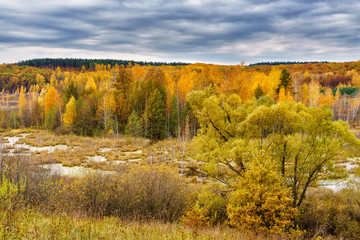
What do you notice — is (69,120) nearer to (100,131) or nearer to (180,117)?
(100,131)

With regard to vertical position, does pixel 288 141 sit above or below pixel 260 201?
above

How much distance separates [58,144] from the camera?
125 feet

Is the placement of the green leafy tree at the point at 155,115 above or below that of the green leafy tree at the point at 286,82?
below

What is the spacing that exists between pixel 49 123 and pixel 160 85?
2282cm

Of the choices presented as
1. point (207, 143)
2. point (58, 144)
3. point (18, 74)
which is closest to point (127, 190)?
point (207, 143)

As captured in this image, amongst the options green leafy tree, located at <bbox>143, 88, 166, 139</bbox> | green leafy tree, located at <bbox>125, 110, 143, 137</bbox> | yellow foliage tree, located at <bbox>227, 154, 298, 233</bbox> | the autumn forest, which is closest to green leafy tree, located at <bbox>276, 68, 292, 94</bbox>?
green leafy tree, located at <bbox>143, 88, 166, 139</bbox>

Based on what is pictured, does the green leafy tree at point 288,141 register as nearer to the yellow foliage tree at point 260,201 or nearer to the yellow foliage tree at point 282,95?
the yellow foliage tree at point 260,201

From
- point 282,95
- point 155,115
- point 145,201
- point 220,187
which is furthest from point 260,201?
point 282,95

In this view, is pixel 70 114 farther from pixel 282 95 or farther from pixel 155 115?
pixel 282 95

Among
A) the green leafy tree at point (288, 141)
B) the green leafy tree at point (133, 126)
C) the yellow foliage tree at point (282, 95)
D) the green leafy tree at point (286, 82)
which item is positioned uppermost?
the green leafy tree at point (286, 82)

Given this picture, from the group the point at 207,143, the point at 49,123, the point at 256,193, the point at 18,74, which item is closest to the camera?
the point at 256,193

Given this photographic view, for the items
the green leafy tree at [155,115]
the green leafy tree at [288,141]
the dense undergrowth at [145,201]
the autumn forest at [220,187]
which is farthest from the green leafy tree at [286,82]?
the green leafy tree at [288,141]

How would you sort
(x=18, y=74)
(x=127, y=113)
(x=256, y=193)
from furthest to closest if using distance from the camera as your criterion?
1. (x=18, y=74)
2. (x=127, y=113)
3. (x=256, y=193)

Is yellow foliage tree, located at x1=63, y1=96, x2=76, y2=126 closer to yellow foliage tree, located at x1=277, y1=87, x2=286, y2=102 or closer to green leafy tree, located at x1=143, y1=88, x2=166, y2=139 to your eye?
green leafy tree, located at x1=143, y1=88, x2=166, y2=139
